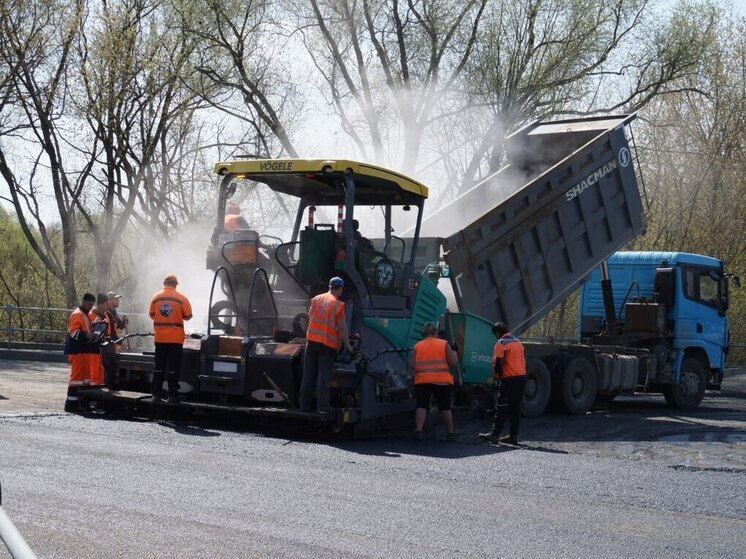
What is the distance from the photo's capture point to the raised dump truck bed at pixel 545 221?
495 inches

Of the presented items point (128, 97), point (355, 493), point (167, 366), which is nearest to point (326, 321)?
point (167, 366)

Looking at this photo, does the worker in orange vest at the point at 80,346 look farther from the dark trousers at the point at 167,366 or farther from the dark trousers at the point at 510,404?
the dark trousers at the point at 510,404

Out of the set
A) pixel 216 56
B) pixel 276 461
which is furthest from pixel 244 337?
pixel 216 56

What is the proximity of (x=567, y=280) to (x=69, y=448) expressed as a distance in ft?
24.5

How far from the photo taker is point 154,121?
26906 mm

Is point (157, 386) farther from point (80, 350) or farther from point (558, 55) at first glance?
point (558, 55)

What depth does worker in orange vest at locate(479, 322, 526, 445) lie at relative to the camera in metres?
11.0

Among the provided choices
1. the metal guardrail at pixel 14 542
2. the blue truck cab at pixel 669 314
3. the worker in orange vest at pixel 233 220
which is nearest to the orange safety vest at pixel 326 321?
the worker in orange vest at pixel 233 220

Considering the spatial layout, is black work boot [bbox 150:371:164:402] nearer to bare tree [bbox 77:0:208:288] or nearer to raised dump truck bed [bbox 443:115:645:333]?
raised dump truck bed [bbox 443:115:645:333]

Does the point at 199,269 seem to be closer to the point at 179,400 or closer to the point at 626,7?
the point at 179,400

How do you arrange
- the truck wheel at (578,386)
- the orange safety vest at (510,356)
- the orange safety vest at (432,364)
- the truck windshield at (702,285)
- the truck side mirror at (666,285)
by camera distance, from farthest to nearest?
the truck windshield at (702,285) < the truck side mirror at (666,285) < the truck wheel at (578,386) < the orange safety vest at (510,356) < the orange safety vest at (432,364)

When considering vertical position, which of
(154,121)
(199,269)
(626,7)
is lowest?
(199,269)

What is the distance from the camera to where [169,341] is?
36.3 feet

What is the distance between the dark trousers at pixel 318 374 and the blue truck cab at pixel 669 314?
21.6 feet
